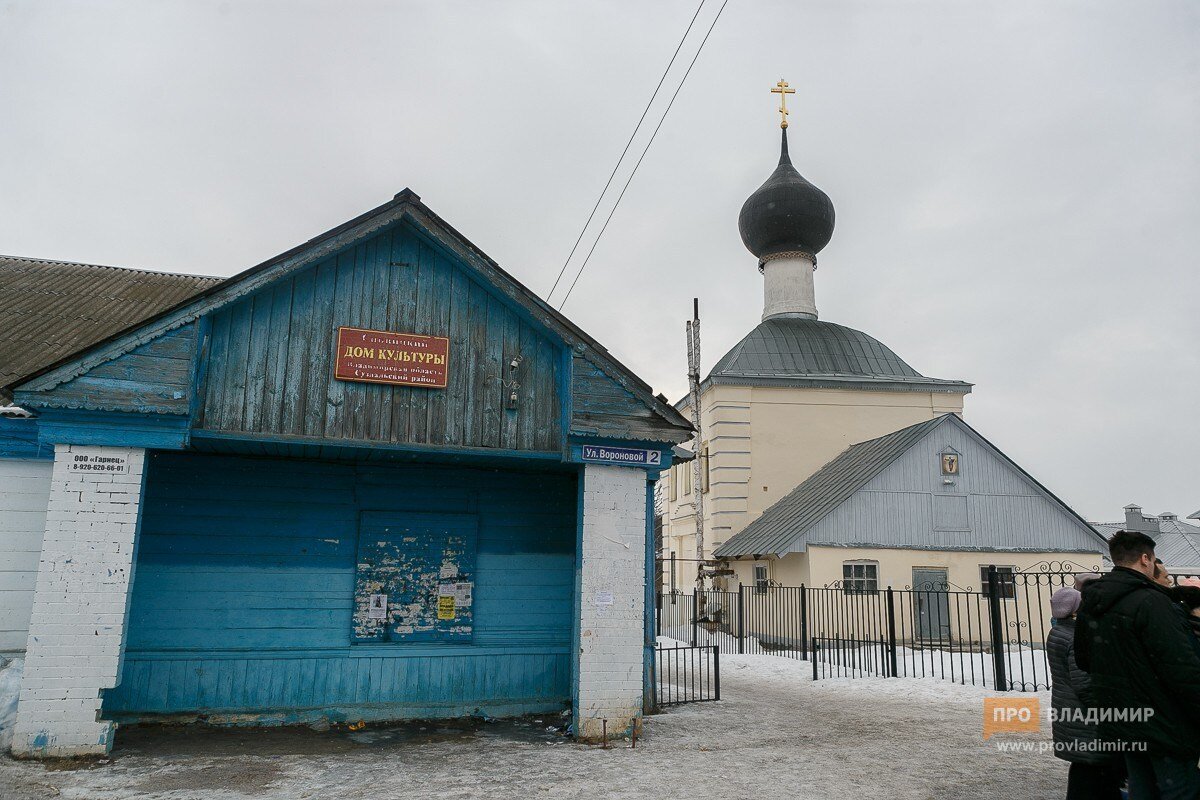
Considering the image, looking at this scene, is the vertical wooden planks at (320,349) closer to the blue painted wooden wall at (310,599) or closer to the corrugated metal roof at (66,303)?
the blue painted wooden wall at (310,599)

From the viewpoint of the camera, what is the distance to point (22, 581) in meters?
9.89

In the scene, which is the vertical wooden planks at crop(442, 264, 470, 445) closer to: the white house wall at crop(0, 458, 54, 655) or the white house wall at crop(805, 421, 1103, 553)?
the white house wall at crop(0, 458, 54, 655)

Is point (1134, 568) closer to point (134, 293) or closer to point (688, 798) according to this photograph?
point (688, 798)

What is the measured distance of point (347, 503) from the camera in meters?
9.88

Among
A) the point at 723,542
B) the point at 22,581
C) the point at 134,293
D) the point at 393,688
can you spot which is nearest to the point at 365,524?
the point at 393,688

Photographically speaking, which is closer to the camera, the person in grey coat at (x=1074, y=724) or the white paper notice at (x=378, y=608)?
the person in grey coat at (x=1074, y=724)

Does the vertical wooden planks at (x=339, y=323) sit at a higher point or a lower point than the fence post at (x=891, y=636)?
higher

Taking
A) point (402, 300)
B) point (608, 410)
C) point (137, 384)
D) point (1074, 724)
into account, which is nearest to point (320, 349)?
point (402, 300)

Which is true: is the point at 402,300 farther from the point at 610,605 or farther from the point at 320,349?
the point at 610,605

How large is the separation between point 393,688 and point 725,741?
384 centimetres

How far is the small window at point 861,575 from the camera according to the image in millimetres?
19562

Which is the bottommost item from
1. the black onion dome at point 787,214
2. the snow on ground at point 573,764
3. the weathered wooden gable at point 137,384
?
the snow on ground at point 573,764

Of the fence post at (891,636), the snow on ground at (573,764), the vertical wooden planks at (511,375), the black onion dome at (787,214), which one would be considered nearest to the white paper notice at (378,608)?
the snow on ground at (573,764)

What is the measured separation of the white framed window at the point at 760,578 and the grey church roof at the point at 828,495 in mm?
698
